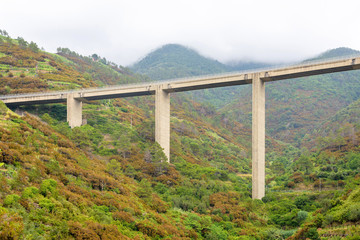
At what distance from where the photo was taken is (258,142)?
135ft

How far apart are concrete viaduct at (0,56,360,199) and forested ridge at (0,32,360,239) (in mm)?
2478

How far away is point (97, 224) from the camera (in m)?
21.4

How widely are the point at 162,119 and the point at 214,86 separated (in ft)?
26.2

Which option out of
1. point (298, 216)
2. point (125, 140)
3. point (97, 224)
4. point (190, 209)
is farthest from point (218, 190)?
point (97, 224)

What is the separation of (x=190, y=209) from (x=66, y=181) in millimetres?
12439

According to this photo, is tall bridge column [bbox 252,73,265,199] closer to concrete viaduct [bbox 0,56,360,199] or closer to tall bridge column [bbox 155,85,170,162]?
concrete viaduct [bbox 0,56,360,199]

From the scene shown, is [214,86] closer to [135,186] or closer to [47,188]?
[135,186]

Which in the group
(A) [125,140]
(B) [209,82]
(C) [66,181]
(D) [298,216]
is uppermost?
(B) [209,82]

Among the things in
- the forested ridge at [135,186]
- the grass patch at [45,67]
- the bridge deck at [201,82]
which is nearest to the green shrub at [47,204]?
the forested ridge at [135,186]

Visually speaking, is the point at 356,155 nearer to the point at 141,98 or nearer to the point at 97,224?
the point at 97,224

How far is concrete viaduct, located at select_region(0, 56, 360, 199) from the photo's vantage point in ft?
130

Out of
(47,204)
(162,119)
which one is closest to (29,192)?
(47,204)

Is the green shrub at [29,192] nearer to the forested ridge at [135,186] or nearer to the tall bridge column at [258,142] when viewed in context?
the forested ridge at [135,186]

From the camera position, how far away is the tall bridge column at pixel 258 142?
40.4 meters
